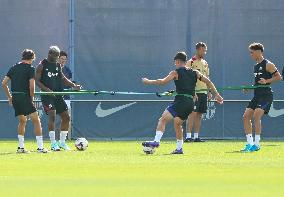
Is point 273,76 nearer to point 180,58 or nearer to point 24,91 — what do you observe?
point 180,58

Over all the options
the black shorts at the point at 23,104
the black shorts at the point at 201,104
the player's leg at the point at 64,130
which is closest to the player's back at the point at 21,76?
the black shorts at the point at 23,104

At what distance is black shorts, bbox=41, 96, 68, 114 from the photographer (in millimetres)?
19141

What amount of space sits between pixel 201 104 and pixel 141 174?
11142 mm

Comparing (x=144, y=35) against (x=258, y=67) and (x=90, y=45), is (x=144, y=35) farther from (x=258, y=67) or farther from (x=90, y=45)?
(x=258, y=67)

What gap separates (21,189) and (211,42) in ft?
50.9

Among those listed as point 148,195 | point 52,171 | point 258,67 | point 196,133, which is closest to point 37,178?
point 52,171

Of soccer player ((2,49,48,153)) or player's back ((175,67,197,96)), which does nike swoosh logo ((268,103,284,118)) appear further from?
soccer player ((2,49,48,153))

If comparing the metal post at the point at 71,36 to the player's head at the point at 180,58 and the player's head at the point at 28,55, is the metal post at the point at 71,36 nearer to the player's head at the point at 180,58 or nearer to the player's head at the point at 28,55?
the player's head at the point at 28,55

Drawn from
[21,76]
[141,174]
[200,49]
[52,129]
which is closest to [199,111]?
[200,49]

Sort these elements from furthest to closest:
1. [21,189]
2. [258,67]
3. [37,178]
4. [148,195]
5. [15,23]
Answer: [15,23]
[258,67]
[37,178]
[21,189]
[148,195]

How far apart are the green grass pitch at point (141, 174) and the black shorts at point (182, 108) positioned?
0.67 m

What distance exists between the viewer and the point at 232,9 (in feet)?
82.6

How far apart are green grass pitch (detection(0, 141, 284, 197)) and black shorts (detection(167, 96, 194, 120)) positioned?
67cm

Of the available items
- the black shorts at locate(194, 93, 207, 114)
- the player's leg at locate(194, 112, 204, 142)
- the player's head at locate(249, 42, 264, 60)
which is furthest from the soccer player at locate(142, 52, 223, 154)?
the black shorts at locate(194, 93, 207, 114)
